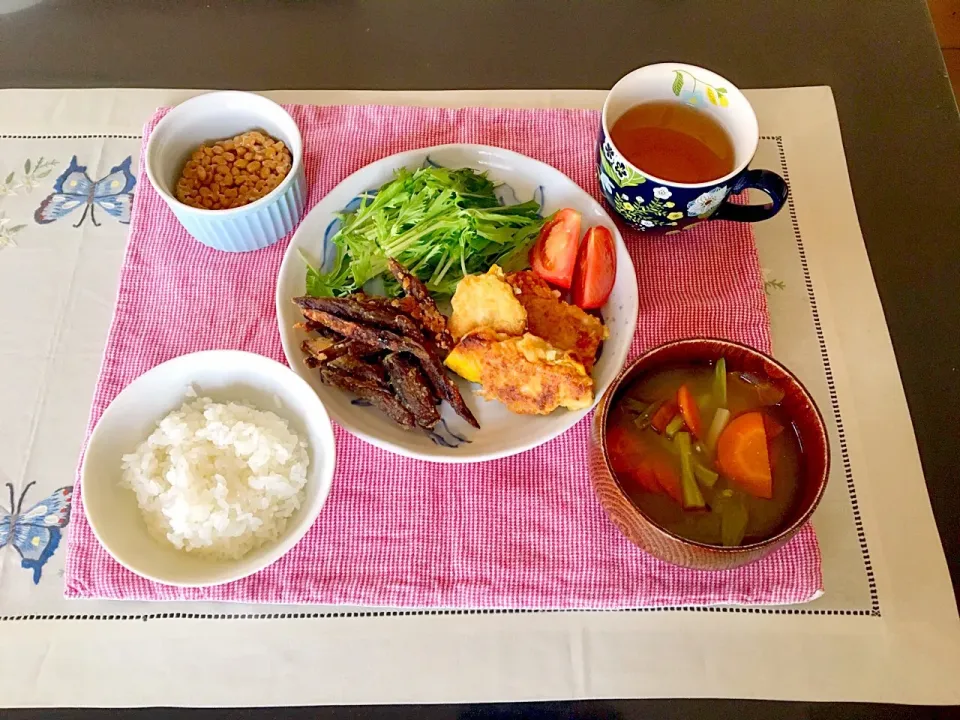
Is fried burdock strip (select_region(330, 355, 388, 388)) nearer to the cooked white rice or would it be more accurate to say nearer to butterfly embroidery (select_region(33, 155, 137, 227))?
the cooked white rice

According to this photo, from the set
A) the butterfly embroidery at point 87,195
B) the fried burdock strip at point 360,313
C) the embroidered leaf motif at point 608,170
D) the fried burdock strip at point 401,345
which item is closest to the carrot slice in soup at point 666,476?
the fried burdock strip at point 401,345

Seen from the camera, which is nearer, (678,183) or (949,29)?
(678,183)

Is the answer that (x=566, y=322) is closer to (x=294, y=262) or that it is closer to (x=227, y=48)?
(x=294, y=262)

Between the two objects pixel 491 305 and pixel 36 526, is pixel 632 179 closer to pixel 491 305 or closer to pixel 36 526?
pixel 491 305

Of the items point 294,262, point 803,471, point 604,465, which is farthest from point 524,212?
point 803,471

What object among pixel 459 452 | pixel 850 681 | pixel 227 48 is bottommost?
pixel 850 681

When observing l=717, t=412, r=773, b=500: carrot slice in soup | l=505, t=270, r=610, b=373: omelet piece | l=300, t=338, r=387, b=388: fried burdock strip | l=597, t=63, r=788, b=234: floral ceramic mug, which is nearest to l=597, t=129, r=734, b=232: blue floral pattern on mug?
l=597, t=63, r=788, b=234: floral ceramic mug

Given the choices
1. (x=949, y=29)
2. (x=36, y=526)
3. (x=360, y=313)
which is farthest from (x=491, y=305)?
(x=949, y=29)
